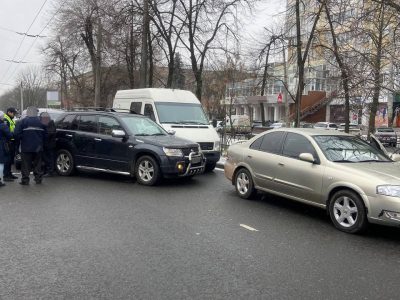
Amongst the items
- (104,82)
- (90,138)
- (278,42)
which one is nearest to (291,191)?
(90,138)

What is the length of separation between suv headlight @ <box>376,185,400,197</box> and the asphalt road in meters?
0.66

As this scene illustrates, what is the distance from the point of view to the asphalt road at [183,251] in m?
4.24

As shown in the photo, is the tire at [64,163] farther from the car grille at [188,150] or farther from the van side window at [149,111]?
the car grille at [188,150]

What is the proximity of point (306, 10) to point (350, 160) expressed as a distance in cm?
1181

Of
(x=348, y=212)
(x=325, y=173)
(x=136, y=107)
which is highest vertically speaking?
(x=136, y=107)

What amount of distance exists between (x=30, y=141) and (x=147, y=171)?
266 centimetres

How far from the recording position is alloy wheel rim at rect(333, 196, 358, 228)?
6403 millimetres

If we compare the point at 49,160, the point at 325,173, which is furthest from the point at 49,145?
the point at 325,173

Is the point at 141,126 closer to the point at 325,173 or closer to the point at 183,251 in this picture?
the point at 325,173

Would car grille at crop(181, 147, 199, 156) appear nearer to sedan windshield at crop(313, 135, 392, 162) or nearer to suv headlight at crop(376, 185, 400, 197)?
sedan windshield at crop(313, 135, 392, 162)

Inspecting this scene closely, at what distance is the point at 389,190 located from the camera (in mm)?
5992

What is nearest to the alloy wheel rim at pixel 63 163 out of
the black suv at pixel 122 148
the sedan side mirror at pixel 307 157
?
the black suv at pixel 122 148

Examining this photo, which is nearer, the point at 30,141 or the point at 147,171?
the point at 30,141

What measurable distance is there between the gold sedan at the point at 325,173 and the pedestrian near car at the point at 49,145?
4.73 m
